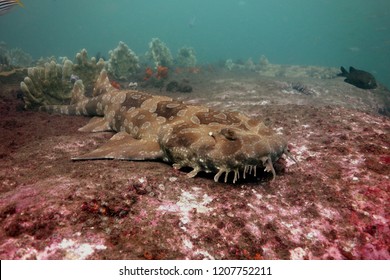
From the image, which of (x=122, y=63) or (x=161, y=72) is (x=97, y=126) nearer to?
(x=161, y=72)

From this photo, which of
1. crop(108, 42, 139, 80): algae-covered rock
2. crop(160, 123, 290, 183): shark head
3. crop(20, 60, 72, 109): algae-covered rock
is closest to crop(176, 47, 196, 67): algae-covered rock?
crop(108, 42, 139, 80): algae-covered rock

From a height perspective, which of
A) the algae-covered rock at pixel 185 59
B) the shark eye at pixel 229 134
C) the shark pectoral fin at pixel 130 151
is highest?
the shark eye at pixel 229 134

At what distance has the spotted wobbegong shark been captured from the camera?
4.15 metres

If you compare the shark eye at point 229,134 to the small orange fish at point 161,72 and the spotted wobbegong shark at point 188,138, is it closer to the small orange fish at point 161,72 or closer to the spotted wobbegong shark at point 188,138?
the spotted wobbegong shark at point 188,138

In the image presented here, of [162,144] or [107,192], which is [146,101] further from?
[107,192]

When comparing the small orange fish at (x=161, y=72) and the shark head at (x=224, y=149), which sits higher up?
the shark head at (x=224, y=149)

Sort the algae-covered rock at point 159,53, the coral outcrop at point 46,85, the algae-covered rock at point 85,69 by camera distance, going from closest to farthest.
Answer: the coral outcrop at point 46,85
the algae-covered rock at point 85,69
the algae-covered rock at point 159,53

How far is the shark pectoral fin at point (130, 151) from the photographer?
16.7 feet

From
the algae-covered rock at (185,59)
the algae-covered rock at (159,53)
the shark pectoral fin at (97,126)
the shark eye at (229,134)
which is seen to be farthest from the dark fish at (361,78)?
the algae-covered rock at (185,59)

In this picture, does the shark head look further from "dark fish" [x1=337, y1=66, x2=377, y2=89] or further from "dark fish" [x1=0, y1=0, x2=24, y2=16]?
"dark fish" [x1=337, y1=66, x2=377, y2=89]

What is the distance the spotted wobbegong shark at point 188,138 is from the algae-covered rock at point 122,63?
11.7m

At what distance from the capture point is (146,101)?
6840 millimetres

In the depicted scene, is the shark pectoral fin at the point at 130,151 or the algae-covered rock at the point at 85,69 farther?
the algae-covered rock at the point at 85,69
